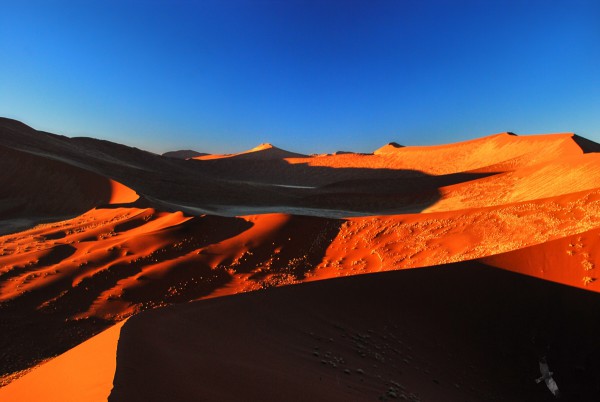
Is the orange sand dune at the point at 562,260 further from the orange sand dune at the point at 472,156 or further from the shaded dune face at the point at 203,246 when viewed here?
the orange sand dune at the point at 472,156

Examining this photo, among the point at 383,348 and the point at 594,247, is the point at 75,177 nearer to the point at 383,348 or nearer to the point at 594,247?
the point at 383,348

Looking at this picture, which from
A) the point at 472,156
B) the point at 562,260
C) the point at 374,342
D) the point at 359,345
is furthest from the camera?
the point at 472,156

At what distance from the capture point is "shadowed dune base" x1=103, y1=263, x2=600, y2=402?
3.11 metres

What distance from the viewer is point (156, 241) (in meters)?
10.1

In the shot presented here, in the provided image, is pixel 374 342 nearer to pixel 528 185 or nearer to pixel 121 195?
pixel 121 195

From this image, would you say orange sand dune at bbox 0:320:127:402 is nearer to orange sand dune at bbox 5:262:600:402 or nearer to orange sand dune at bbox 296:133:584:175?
orange sand dune at bbox 5:262:600:402

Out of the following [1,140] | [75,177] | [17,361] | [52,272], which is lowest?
[17,361]

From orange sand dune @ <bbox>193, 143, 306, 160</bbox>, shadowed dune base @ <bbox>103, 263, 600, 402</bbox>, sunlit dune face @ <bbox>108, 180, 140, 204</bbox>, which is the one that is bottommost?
shadowed dune base @ <bbox>103, 263, 600, 402</bbox>

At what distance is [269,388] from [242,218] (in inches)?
374

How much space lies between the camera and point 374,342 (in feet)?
17.5

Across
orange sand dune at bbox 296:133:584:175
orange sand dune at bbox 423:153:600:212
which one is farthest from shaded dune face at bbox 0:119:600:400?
orange sand dune at bbox 296:133:584:175

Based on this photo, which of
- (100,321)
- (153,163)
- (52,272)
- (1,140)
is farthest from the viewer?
(153,163)

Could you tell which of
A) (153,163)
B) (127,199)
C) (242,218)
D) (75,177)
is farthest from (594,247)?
(153,163)

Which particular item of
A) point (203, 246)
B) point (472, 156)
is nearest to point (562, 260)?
point (203, 246)
